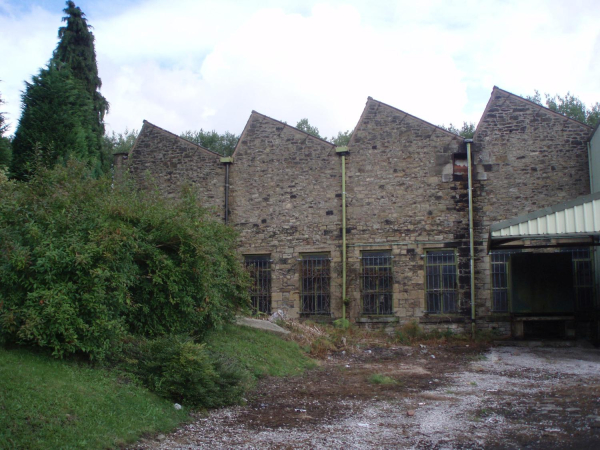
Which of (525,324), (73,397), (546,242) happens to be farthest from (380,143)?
(73,397)

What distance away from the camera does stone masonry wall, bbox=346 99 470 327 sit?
1605cm

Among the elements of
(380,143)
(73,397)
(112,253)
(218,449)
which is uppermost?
(380,143)

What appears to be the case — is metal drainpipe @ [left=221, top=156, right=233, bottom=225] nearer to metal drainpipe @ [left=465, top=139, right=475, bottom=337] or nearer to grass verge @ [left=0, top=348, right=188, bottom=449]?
metal drainpipe @ [left=465, top=139, right=475, bottom=337]

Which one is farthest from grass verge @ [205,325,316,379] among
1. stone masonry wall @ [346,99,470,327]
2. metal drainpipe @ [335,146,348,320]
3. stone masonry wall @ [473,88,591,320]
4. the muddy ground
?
stone masonry wall @ [473,88,591,320]

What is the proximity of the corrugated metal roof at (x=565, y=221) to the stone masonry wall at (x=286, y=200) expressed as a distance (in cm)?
643

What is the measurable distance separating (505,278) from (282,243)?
6.48 m

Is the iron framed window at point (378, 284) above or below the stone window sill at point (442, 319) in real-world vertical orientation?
above

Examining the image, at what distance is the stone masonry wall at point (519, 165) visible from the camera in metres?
15.6

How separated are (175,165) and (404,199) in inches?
300

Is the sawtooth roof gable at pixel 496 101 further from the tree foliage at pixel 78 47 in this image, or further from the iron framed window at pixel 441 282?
the tree foliage at pixel 78 47

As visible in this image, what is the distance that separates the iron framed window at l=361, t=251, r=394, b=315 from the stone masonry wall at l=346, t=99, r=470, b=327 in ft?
0.52

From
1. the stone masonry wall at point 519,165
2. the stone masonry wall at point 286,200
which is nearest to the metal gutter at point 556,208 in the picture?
the stone masonry wall at point 519,165

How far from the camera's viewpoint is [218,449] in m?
5.75

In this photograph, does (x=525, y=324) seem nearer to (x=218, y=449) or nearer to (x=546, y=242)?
(x=546, y=242)
